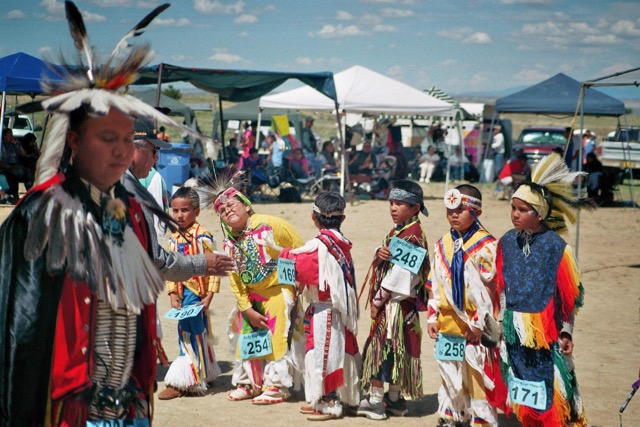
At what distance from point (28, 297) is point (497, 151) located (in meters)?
21.6

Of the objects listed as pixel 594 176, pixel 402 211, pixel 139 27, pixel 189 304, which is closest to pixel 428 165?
pixel 594 176

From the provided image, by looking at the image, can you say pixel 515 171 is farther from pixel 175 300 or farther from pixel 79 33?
pixel 79 33

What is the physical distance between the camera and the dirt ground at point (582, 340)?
520cm

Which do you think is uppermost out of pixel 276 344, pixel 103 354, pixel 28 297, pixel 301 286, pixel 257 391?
pixel 28 297

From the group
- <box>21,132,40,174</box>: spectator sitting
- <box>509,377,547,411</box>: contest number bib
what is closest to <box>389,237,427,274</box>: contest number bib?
<box>509,377,547,411</box>: contest number bib

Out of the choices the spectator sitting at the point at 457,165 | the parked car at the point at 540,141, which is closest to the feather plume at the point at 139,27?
the parked car at the point at 540,141

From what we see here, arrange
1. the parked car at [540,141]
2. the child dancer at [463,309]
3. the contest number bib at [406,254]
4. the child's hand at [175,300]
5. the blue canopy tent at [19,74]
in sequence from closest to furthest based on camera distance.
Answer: the child dancer at [463,309] < the contest number bib at [406,254] < the child's hand at [175,300] < the blue canopy tent at [19,74] < the parked car at [540,141]

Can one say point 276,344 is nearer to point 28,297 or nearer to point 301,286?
point 301,286

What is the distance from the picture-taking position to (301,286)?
523 cm

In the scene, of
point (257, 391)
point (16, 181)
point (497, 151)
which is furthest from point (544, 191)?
point (497, 151)

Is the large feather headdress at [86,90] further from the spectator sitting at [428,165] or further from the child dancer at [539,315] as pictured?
the spectator sitting at [428,165]

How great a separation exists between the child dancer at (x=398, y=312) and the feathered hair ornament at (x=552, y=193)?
76 centimetres

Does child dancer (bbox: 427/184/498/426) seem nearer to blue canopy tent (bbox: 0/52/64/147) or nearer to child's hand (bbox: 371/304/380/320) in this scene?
child's hand (bbox: 371/304/380/320)

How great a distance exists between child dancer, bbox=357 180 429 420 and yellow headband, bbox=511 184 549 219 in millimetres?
735
